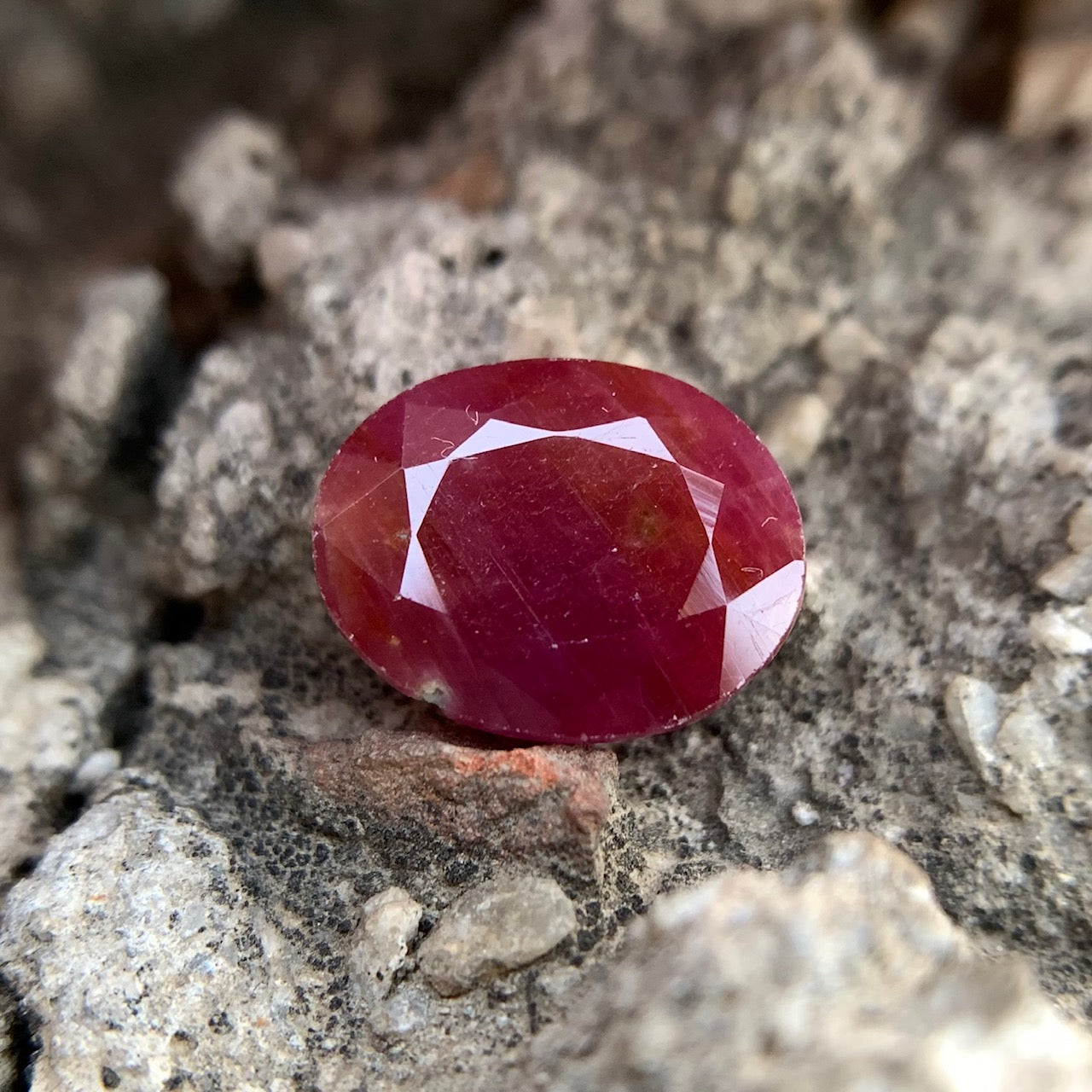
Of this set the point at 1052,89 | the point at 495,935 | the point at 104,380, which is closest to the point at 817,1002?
the point at 495,935

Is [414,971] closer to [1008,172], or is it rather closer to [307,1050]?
[307,1050]

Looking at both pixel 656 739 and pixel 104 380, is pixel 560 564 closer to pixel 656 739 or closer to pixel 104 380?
pixel 656 739

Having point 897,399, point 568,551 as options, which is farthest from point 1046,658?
point 568,551

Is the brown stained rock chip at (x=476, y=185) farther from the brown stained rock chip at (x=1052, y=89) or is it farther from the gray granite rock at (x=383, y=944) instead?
the gray granite rock at (x=383, y=944)

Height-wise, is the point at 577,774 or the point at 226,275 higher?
the point at 226,275

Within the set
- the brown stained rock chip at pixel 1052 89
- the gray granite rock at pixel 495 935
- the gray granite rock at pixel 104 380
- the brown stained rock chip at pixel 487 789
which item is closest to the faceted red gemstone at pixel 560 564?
the brown stained rock chip at pixel 487 789

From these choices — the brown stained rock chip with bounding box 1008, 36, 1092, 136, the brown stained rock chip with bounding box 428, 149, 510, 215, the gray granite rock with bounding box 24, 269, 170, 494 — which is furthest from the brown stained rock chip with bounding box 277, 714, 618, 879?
the brown stained rock chip with bounding box 1008, 36, 1092, 136
